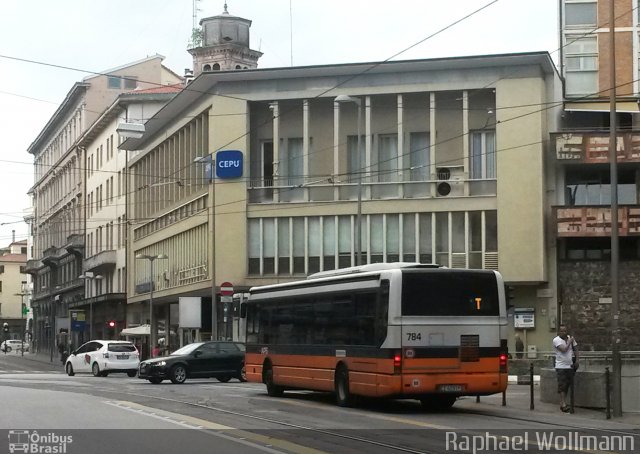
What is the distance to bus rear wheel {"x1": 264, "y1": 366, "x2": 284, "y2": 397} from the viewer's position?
26.6 meters

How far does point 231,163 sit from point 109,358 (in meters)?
12.7

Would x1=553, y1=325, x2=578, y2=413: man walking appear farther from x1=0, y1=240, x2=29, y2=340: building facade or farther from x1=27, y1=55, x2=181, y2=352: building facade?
x1=0, y1=240, x2=29, y2=340: building facade

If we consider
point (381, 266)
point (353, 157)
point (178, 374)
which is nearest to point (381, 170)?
point (353, 157)

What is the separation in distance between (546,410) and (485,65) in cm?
2983

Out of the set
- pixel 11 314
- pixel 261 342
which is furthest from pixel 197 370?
pixel 11 314

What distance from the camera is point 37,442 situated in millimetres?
15070

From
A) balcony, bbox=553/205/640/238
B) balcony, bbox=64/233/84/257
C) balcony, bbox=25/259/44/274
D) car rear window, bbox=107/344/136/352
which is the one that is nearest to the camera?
car rear window, bbox=107/344/136/352

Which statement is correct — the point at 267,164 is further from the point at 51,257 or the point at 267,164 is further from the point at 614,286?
the point at 51,257

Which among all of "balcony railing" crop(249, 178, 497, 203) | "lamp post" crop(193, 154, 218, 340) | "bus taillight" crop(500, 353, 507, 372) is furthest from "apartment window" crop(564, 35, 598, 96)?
"bus taillight" crop(500, 353, 507, 372)

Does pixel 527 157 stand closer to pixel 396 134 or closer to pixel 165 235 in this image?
pixel 396 134

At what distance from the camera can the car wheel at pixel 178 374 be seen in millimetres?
36094

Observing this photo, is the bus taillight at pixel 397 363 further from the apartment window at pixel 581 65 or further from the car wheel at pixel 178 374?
the apartment window at pixel 581 65

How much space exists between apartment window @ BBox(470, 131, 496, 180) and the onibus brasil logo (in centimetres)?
3637

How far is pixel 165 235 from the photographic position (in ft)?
211
